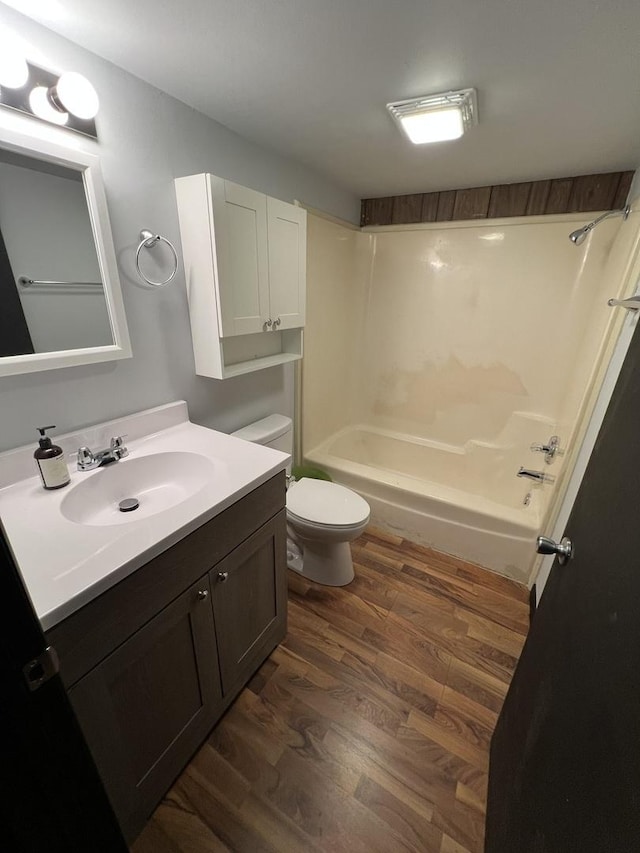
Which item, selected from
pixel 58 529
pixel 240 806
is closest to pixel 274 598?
pixel 240 806

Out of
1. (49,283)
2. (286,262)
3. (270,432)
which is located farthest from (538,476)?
(49,283)

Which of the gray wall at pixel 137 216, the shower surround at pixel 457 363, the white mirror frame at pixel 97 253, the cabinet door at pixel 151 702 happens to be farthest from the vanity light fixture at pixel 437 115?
the cabinet door at pixel 151 702

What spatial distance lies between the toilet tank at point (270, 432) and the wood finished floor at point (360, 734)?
0.78m

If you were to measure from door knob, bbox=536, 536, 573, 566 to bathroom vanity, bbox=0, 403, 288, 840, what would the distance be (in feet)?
2.58

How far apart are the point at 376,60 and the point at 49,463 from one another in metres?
1.49

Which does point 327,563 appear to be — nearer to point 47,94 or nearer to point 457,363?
point 457,363

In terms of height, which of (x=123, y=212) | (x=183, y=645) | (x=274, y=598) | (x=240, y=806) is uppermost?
(x=123, y=212)

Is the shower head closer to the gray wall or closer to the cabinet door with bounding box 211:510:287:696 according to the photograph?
the gray wall

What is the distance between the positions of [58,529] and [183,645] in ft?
1.51

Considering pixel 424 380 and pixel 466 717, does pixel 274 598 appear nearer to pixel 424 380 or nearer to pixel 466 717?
pixel 466 717

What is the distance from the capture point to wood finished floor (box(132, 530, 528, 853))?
0.98 m

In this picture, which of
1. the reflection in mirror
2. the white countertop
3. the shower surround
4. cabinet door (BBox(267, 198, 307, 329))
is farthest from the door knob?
the reflection in mirror

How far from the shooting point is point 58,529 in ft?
2.72

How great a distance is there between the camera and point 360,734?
1193 millimetres
